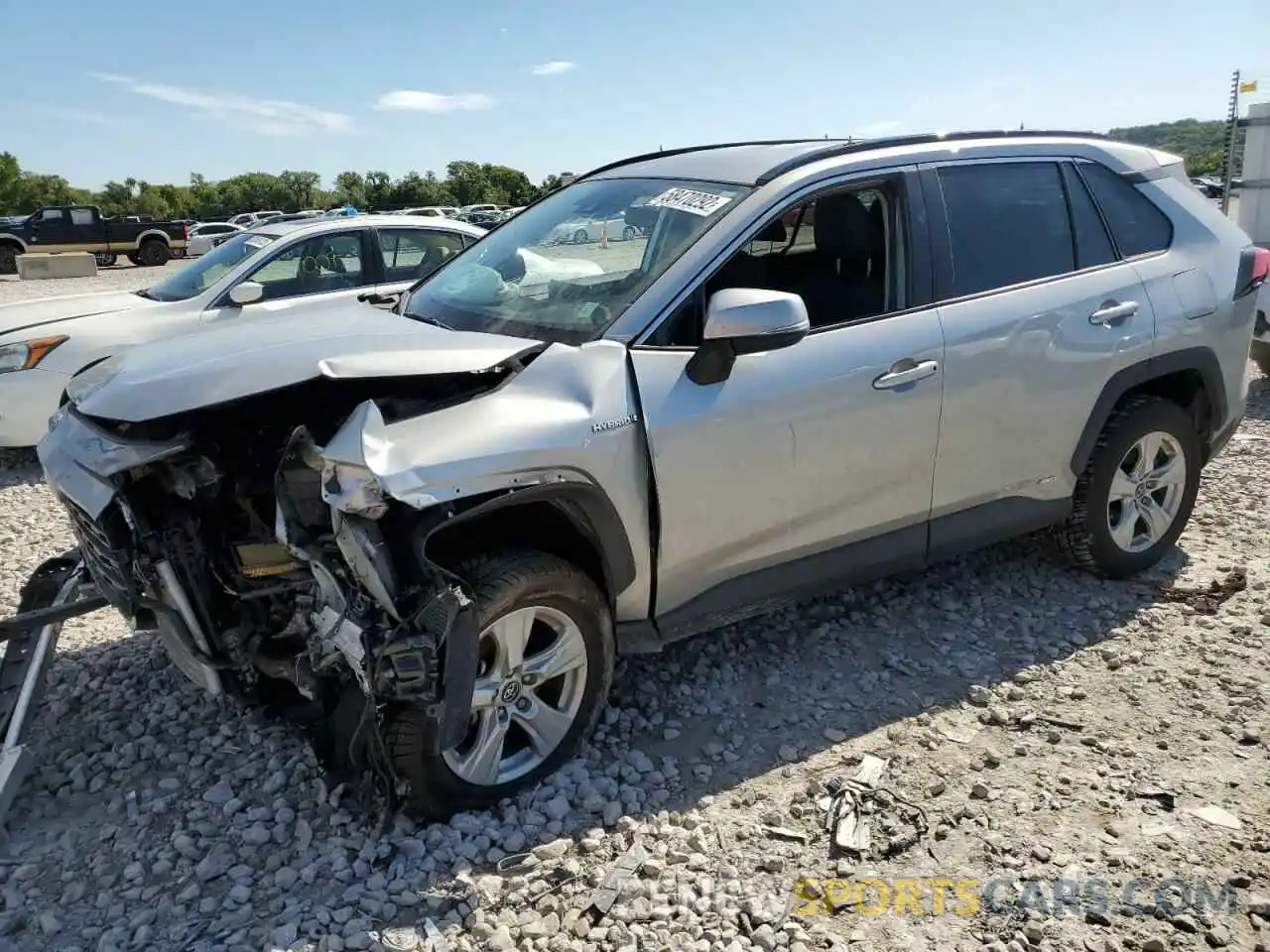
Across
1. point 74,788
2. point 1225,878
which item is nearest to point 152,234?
point 74,788

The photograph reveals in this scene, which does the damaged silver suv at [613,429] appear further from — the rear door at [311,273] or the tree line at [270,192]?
the tree line at [270,192]

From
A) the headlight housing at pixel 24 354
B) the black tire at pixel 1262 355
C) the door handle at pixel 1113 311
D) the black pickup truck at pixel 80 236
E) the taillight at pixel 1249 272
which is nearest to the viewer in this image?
the door handle at pixel 1113 311

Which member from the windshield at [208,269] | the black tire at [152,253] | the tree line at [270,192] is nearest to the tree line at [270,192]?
the tree line at [270,192]

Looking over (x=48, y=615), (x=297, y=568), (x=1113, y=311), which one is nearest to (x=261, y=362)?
(x=297, y=568)

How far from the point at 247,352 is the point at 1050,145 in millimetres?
3373

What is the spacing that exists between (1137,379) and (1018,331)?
78 cm

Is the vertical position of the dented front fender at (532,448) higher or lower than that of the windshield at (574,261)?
lower

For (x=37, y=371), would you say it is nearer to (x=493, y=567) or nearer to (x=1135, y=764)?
(x=493, y=567)

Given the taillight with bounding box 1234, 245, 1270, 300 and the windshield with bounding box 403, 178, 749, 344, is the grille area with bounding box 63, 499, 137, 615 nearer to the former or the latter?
the windshield with bounding box 403, 178, 749, 344

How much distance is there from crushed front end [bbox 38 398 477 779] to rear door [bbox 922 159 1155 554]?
2086 millimetres

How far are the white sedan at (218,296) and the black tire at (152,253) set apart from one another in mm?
27603

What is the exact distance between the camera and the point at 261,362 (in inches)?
114

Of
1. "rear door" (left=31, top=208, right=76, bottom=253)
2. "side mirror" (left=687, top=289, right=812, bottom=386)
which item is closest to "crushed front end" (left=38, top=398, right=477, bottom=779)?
"side mirror" (left=687, top=289, right=812, bottom=386)

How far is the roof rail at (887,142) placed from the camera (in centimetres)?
357
